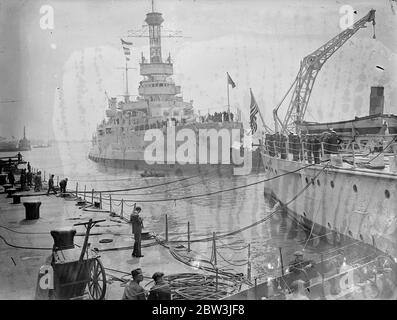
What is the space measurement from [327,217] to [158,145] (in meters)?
45.0

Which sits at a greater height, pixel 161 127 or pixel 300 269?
pixel 161 127

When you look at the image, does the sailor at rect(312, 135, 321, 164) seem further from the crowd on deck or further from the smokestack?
the smokestack

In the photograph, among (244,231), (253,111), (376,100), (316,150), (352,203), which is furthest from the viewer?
(253,111)

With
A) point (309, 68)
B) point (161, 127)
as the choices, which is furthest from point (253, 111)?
point (161, 127)

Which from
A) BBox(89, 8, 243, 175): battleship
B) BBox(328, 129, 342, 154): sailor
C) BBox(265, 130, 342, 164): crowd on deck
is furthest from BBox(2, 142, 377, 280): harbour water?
BBox(89, 8, 243, 175): battleship

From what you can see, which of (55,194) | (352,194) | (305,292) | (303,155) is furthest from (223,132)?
(305,292)

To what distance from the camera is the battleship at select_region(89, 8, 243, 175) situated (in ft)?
170

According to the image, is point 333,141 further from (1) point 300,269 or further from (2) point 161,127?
(2) point 161,127

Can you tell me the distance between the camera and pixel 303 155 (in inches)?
621

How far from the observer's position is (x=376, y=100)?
20.9 meters

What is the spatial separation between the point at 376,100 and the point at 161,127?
37.8 meters

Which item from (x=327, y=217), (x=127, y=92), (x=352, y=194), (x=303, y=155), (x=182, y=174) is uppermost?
(x=127, y=92)

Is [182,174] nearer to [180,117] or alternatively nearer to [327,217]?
[180,117]

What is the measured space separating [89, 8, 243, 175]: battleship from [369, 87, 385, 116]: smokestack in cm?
2664
